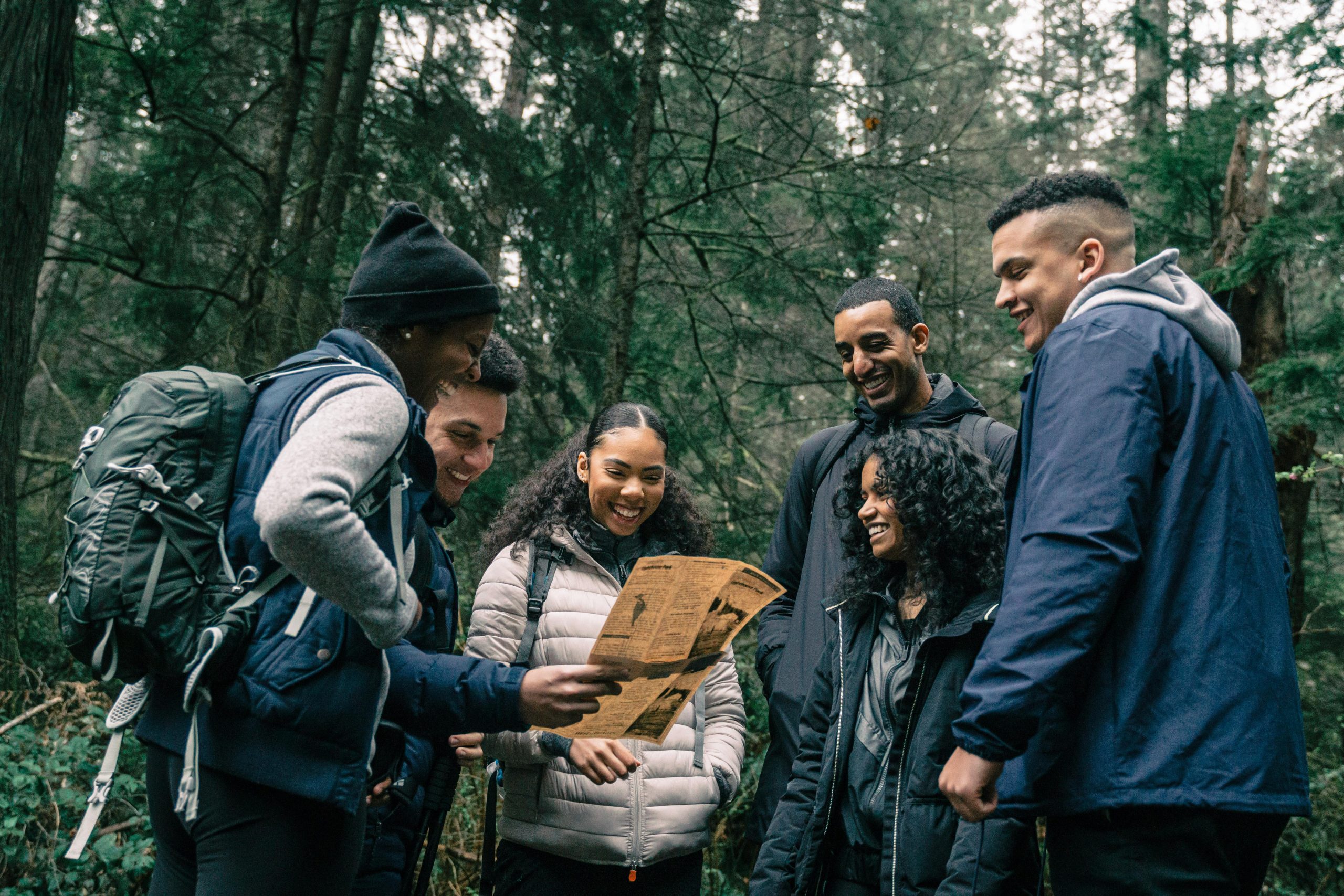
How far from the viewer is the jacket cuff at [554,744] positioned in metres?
2.98

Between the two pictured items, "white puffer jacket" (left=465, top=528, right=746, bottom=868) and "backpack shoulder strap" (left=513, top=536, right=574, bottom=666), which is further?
"backpack shoulder strap" (left=513, top=536, right=574, bottom=666)

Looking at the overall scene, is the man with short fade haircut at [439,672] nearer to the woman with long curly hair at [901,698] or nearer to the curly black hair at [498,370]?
the curly black hair at [498,370]

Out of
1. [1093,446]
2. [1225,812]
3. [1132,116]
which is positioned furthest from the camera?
[1132,116]

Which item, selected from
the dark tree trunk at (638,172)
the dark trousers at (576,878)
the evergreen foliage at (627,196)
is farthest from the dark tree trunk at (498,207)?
the dark trousers at (576,878)

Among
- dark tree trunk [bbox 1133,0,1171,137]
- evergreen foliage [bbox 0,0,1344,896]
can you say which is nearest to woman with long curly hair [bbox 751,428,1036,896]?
evergreen foliage [bbox 0,0,1344,896]

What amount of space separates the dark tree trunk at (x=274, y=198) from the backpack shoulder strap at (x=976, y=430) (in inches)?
199

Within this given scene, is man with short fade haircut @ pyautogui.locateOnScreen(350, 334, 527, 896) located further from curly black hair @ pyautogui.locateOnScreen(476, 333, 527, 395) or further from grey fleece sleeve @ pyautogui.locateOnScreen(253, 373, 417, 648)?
grey fleece sleeve @ pyautogui.locateOnScreen(253, 373, 417, 648)

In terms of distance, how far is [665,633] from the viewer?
2156 millimetres

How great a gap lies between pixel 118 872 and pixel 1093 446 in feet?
14.6

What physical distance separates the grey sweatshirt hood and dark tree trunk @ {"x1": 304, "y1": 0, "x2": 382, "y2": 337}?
19.1ft

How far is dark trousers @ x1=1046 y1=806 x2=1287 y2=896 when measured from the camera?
1933 millimetres

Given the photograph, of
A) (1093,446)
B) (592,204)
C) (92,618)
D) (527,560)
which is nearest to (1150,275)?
(1093,446)

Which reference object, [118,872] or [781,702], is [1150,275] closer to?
[781,702]

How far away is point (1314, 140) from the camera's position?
1045 centimetres
